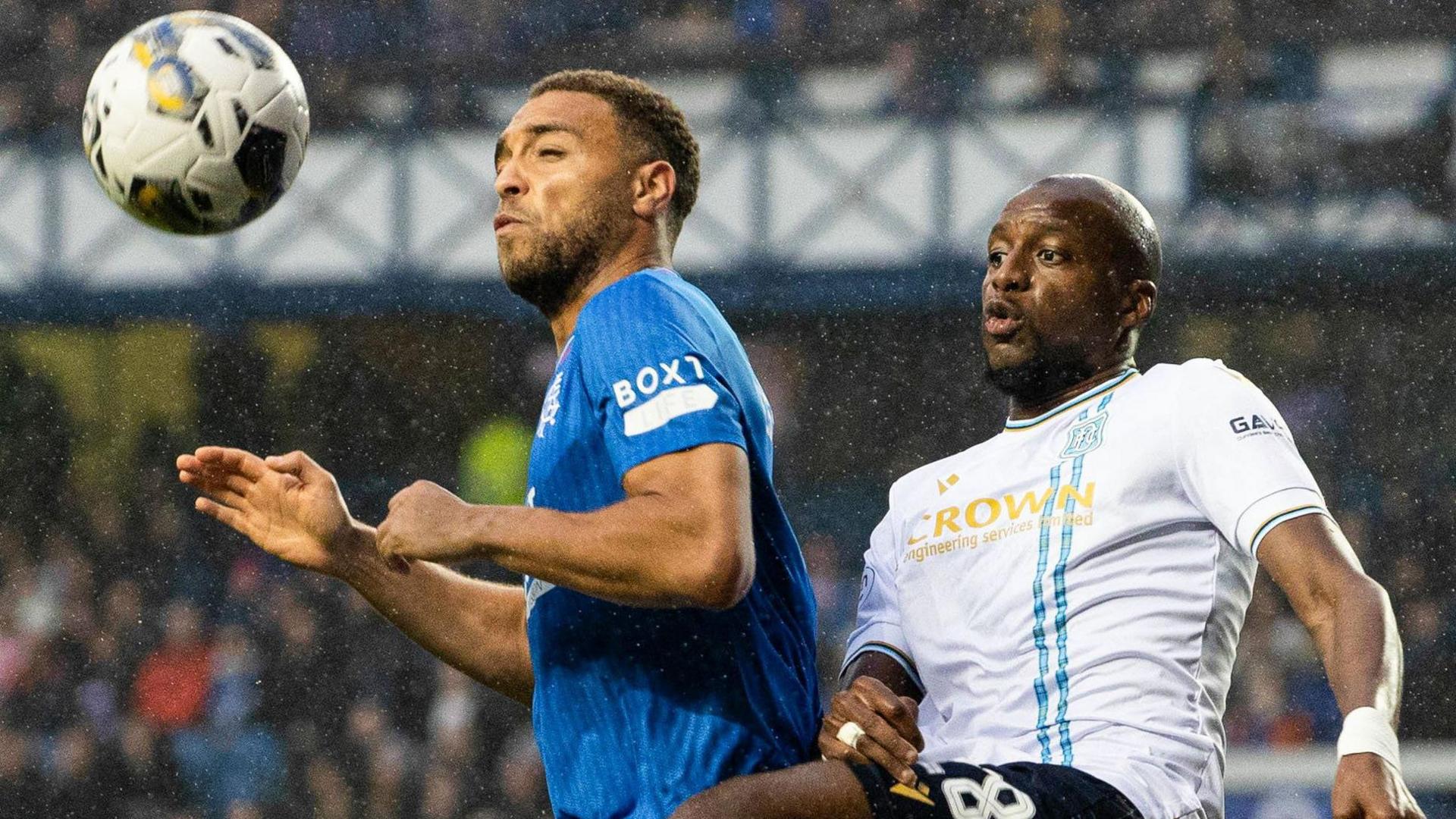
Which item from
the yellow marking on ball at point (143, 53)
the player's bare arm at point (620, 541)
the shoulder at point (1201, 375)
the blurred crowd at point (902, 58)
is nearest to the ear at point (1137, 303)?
the shoulder at point (1201, 375)

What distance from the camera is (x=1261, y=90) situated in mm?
9719

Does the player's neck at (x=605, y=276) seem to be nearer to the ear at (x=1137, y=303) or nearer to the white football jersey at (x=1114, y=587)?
the white football jersey at (x=1114, y=587)

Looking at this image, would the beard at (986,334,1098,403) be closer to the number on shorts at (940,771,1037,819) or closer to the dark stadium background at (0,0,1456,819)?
the number on shorts at (940,771,1037,819)

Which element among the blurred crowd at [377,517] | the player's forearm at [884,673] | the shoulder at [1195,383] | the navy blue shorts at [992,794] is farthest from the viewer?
the blurred crowd at [377,517]

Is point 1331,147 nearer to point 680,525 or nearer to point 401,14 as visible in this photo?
point 401,14

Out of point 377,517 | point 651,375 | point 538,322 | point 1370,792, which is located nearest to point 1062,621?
point 1370,792

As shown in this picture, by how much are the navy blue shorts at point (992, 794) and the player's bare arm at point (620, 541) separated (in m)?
0.38

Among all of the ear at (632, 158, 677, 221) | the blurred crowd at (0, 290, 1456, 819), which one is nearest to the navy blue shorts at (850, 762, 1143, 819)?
the ear at (632, 158, 677, 221)

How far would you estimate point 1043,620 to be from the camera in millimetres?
2766

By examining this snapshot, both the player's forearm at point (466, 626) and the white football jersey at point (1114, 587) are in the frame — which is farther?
the player's forearm at point (466, 626)

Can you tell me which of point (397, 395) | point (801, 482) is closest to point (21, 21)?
point (397, 395)

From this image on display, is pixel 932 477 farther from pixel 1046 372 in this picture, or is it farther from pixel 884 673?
pixel 884 673

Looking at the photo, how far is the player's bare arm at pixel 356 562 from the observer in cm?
275

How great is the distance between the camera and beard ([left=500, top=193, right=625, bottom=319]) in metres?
2.68
